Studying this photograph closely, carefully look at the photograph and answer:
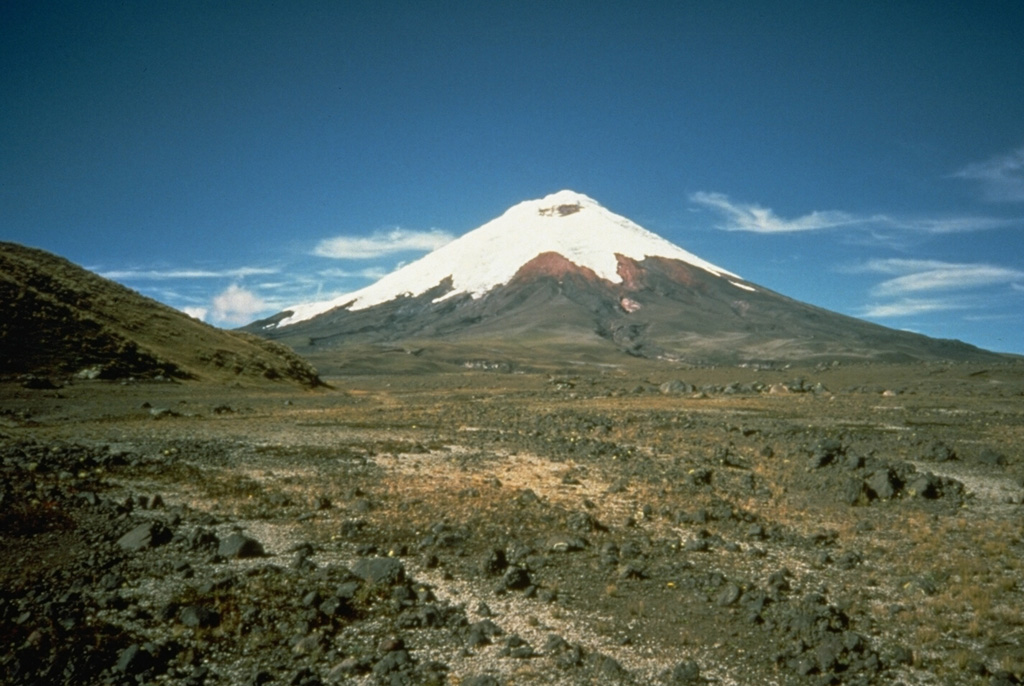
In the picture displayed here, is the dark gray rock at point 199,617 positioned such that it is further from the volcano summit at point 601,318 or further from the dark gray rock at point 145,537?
the volcano summit at point 601,318

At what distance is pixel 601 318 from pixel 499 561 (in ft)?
488

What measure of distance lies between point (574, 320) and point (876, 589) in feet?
466

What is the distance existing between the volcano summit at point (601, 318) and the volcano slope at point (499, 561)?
93684 mm

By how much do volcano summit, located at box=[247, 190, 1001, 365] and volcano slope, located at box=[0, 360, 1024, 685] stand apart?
93.7 m

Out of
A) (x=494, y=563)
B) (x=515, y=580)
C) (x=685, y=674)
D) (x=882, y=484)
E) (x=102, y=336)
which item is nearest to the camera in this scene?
(x=685, y=674)

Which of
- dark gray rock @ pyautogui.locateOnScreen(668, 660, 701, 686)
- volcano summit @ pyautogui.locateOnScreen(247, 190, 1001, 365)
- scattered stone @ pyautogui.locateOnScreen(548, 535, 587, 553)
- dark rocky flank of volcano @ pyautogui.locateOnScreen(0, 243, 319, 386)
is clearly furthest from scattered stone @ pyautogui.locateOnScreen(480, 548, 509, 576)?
volcano summit @ pyautogui.locateOnScreen(247, 190, 1001, 365)

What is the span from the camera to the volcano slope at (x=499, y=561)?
261 inches

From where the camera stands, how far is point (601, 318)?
512 feet

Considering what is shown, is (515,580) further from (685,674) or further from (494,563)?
(685,674)

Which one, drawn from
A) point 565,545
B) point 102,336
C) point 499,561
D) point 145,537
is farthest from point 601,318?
point 145,537

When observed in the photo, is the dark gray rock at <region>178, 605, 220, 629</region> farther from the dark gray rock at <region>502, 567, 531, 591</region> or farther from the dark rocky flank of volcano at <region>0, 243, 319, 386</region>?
the dark rocky flank of volcano at <region>0, 243, 319, 386</region>

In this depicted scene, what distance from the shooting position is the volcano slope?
6617 millimetres

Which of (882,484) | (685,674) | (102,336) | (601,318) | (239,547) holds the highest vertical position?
(601,318)

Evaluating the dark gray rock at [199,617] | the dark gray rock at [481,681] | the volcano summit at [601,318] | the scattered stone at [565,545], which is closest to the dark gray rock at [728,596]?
A: the scattered stone at [565,545]
